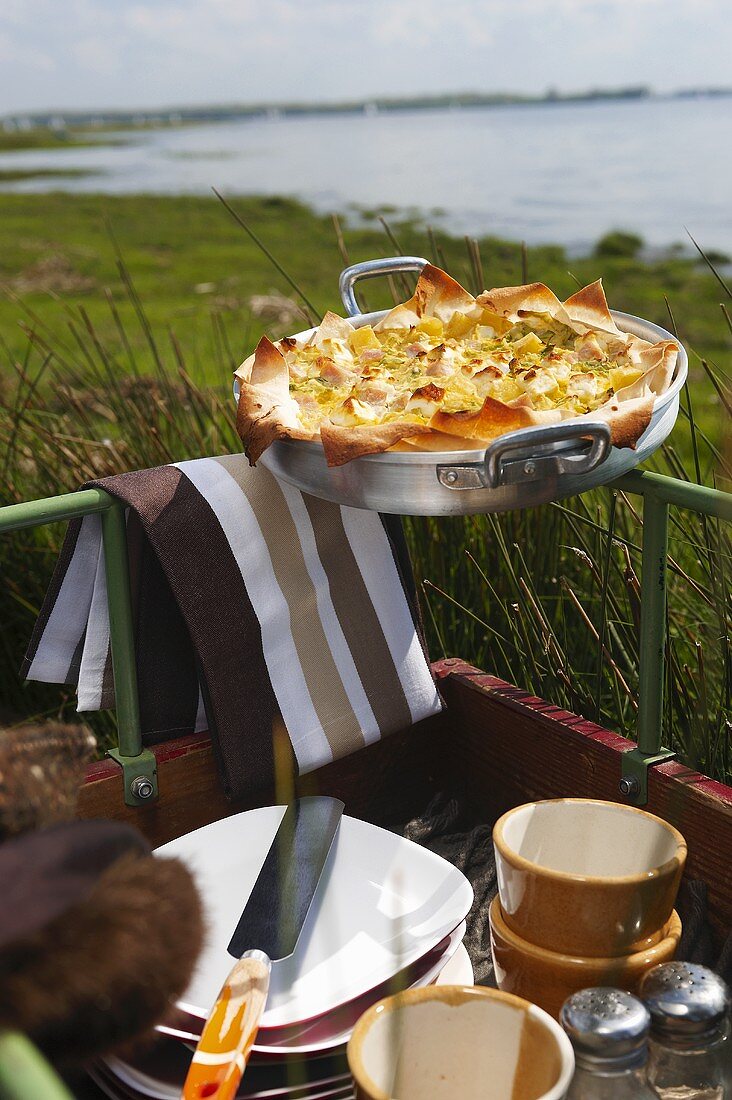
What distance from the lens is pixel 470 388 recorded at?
1.19m

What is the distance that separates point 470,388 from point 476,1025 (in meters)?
0.67

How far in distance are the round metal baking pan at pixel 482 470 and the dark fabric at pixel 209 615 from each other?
192 mm

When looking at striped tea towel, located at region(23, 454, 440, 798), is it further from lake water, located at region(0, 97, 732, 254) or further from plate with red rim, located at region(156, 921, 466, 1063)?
lake water, located at region(0, 97, 732, 254)

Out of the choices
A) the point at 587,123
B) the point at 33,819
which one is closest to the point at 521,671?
the point at 33,819

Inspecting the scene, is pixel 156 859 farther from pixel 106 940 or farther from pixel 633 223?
pixel 633 223

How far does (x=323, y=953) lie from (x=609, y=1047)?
1.12ft

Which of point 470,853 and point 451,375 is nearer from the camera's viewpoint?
point 451,375

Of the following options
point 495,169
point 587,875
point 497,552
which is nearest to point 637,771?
point 587,875

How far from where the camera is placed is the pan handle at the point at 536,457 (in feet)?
3.15

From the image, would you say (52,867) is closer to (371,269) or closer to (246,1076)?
(246,1076)

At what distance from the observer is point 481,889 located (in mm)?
1316

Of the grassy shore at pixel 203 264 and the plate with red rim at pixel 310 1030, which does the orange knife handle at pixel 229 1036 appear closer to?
the plate with red rim at pixel 310 1030

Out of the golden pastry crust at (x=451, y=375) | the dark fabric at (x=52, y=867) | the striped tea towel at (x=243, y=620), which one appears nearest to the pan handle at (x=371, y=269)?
the golden pastry crust at (x=451, y=375)

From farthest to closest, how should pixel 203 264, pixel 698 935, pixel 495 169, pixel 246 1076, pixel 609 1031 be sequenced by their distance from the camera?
pixel 495 169
pixel 203 264
pixel 698 935
pixel 246 1076
pixel 609 1031
